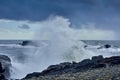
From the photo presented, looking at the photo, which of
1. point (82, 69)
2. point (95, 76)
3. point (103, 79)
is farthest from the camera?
point (82, 69)

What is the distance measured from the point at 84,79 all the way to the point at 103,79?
1.26m

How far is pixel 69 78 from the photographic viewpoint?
2114 cm

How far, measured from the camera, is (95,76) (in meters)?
20.8

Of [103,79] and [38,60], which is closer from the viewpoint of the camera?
[103,79]

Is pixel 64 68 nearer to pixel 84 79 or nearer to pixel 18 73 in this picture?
pixel 84 79

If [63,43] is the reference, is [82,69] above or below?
below

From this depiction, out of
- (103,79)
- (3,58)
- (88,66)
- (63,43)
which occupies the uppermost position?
(63,43)

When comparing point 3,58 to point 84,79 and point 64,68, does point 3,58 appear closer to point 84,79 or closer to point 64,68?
point 64,68

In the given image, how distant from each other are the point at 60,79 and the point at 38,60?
93.7 feet

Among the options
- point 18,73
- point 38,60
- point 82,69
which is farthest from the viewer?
point 38,60

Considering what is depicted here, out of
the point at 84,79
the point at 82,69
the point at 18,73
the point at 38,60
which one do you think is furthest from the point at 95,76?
the point at 38,60

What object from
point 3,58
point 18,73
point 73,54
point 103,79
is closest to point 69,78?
point 103,79

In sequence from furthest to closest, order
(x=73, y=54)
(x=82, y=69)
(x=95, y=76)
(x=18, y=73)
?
(x=73, y=54), (x=18, y=73), (x=82, y=69), (x=95, y=76)

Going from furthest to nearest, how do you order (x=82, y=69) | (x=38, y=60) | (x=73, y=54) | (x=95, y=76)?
1. (x=73, y=54)
2. (x=38, y=60)
3. (x=82, y=69)
4. (x=95, y=76)
